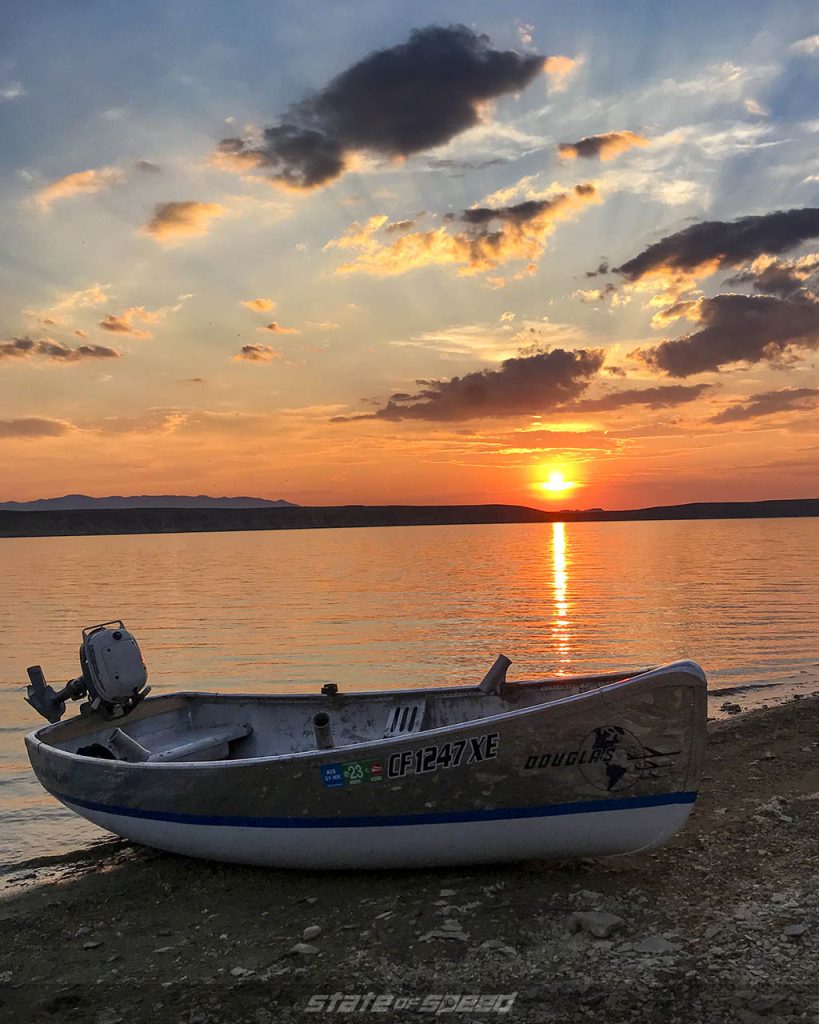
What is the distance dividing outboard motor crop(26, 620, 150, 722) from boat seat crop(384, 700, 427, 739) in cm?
326

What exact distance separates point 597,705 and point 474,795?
4.51 ft

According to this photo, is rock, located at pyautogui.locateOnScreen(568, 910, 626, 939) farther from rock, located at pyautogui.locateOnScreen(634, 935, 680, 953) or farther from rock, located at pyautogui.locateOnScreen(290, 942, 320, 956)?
rock, located at pyautogui.locateOnScreen(290, 942, 320, 956)

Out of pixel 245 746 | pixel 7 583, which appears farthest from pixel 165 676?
pixel 7 583

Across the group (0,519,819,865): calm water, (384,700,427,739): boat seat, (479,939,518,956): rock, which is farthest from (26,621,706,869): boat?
(0,519,819,865): calm water

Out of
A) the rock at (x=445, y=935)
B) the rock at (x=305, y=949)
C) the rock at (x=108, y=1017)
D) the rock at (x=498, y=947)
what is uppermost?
the rock at (x=498, y=947)

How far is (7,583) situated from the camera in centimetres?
6906

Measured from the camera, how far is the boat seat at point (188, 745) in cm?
1005

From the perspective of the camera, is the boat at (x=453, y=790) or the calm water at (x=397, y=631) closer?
the boat at (x=453, y=790)

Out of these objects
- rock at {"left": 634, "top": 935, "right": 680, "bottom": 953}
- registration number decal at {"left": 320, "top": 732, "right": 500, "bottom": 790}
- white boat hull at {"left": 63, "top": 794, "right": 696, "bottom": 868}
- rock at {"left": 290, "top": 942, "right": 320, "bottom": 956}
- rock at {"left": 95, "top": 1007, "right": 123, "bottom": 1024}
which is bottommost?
rock at {"left": 95, "top": 1007, "right": 123, "bottom": 1024}

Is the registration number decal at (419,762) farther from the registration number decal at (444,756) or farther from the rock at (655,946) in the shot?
the rock at (655,946)

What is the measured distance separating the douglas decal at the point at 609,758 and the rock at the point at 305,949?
2323mm

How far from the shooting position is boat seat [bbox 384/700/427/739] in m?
10.4

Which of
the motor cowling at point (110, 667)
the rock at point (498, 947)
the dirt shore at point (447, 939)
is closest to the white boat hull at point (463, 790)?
the dirt shore at point (447, 939)

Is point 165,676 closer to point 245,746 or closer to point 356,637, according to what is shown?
point 356,637
